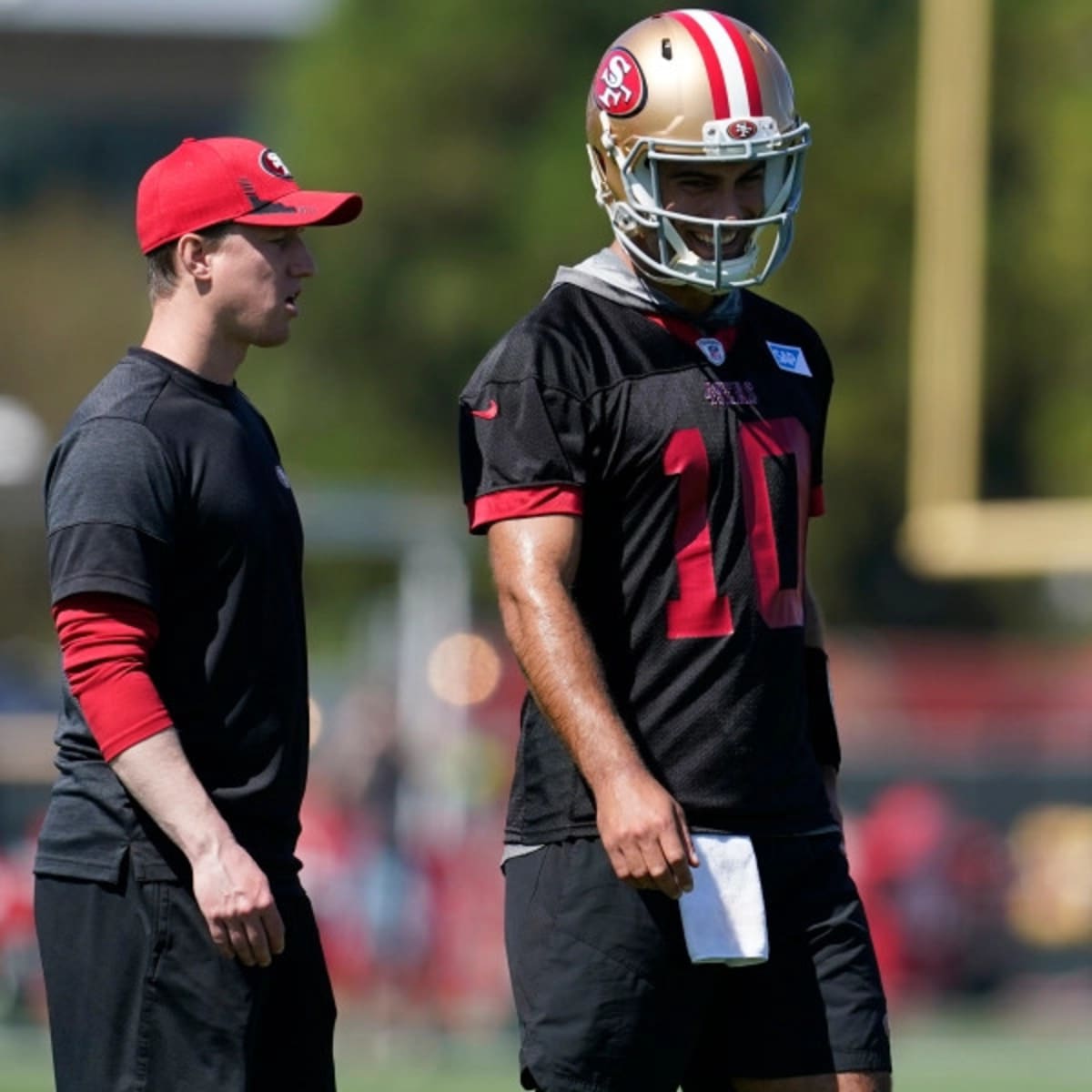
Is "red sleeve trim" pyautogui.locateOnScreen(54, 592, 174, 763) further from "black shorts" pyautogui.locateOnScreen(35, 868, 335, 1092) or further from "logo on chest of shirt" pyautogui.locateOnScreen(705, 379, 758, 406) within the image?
"logo on chest of shirt" pyautogui.locateOnScreen(705, 379, 758, 406)

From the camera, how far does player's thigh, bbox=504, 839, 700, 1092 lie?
14.7 ft

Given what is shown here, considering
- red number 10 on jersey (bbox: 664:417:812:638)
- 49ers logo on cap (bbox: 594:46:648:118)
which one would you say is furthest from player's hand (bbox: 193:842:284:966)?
49ers logo on cap (bbox: 594:46:648:118)

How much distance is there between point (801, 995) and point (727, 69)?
150 centimetres

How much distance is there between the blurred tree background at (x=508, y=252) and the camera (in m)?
30.1

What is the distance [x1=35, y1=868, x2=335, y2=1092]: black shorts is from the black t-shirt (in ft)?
0.17

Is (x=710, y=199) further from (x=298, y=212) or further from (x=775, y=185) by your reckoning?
(x=298, y=212)

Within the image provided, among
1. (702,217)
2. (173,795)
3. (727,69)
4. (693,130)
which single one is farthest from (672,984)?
(727,69)

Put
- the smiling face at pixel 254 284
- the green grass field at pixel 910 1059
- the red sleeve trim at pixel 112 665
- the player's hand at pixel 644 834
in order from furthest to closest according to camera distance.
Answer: the green grass field at pixel 910 1059
the smiling face at pixel 254 284
the red sleeve trim at pixel 112 665
the player's hand at pixel 644 834

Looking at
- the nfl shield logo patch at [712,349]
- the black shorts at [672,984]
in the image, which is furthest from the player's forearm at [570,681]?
the nfl shield logo patch at [712,349]

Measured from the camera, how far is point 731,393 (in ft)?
15.2

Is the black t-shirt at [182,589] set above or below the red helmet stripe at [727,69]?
below

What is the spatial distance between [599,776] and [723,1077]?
661 millimetres

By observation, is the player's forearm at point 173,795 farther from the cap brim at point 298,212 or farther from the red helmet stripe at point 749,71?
the red helmet stripe at point 749,71

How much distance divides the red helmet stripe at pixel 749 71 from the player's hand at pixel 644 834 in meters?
1.11
